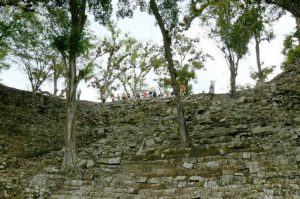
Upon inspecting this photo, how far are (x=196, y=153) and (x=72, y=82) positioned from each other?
→ 5.21 metres

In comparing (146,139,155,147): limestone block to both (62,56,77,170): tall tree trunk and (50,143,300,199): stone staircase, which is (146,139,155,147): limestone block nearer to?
(50,143,300,199): stone staircase

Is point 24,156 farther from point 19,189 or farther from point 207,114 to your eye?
point 207,114

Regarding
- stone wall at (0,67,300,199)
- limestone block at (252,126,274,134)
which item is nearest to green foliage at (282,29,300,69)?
stone wall at (0,67,300,199)

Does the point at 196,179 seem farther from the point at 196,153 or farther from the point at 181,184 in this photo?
the point at 196,153

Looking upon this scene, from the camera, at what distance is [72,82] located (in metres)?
13.3

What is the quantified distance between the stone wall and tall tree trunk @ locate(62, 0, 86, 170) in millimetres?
533

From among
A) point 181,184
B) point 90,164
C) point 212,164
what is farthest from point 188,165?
point 90,164

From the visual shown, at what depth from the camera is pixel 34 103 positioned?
18.9 meters

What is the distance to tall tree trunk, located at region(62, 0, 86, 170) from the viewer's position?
12.6m

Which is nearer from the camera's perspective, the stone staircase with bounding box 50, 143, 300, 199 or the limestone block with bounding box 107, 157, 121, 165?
the stone staircase with bounding box 50, 143, 300, 199

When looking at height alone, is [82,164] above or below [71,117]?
below

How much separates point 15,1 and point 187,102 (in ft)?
32.1

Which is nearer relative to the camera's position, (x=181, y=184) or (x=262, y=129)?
(x=181, y=184)

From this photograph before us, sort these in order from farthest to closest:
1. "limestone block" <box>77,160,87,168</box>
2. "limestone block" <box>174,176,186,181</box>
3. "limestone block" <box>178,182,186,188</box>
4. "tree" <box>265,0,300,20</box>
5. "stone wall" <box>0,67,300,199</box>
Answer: "limestone block" <box>77,160,87,168</box> → "tree" <box>265,0,300,20</box> → "limestone block" <box>174,176,186,181</box> → "limestone block" <box>178,182,186,188</box> → "stone wall" <box>0,67,300,199</box>
